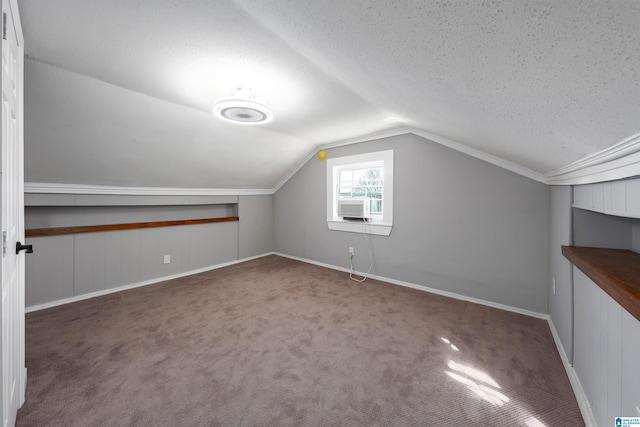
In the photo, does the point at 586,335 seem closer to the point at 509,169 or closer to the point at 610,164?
the point at 610,164

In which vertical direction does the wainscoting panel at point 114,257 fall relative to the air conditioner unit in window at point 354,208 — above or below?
below

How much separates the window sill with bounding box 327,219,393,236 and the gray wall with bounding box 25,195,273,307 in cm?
157

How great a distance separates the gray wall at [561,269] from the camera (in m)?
1.64

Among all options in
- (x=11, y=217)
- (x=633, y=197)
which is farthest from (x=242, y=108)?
(x=633, y=197)

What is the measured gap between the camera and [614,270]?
111cm

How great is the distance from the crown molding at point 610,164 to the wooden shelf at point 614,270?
394 mm

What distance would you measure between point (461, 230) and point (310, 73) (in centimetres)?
221

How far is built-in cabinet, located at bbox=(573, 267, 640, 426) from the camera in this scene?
890 millimetres

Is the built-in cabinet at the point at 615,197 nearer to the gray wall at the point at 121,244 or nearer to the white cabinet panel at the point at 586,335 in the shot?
the white cabinet panel at the point at 586,335

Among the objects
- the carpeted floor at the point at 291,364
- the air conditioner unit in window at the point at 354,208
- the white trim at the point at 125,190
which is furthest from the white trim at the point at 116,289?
the air conditioner unit in window at the point at 354,208

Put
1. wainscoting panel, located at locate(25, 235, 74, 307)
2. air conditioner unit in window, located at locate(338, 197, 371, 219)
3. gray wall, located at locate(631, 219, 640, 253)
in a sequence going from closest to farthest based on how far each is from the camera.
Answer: gray wall, located at locate(631, 219, 640, 253), wainscoting panel, located at locate(25, 235, 74, 307), air conditioner unit in window, located at locate(338, 197, 371, 219)

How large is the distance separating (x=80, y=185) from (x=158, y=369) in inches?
91.1

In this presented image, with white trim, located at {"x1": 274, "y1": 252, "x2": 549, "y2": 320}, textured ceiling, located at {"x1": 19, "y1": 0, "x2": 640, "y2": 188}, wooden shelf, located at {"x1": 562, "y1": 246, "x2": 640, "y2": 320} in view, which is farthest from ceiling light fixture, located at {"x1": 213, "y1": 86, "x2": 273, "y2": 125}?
white trim, located at {"x1": 274, "y1": 252, "x2": 549, "y2": 320}

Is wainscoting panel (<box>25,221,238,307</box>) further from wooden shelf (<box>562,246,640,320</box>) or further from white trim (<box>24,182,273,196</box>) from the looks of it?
wooden shelf (<box>562,246,640,320</box>)
